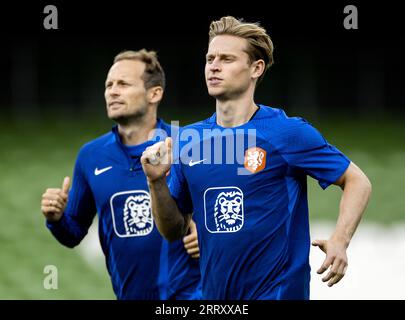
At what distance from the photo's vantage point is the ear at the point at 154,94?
23.2ft

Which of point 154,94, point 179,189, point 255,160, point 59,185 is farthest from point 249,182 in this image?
point 59,185

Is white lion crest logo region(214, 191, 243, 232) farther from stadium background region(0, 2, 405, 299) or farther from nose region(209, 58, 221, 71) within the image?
stadium background region(0, 2, 405, 299)

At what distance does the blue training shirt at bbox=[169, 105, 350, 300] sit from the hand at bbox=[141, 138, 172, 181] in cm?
25

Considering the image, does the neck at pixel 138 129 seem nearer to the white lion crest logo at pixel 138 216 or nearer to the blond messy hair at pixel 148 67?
the blond messy hair at pixel 148 67

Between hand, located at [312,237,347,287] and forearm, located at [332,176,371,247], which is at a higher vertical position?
forearm, located at [332,176,371,247]

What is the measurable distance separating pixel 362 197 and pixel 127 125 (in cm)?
249

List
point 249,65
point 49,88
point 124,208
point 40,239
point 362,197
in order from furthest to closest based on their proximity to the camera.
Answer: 1. point 49,88
2. point 40,239
3. point 124,208
4. point 249,65
5. point 362,197

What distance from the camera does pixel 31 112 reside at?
51.3 ft

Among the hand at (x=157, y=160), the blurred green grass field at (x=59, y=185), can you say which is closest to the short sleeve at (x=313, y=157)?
the hand at (x=157, y=160)

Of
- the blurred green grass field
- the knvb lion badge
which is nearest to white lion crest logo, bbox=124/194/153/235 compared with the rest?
the knvb lion badge

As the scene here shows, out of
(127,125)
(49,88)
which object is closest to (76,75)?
(49,88)

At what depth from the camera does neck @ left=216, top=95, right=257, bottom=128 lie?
17.6 feet

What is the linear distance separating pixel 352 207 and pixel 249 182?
632 millimetres

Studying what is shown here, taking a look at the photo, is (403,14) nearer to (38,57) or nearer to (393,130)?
(393,130)
